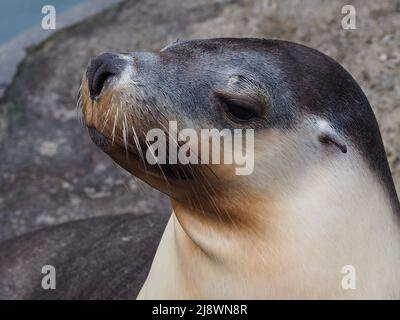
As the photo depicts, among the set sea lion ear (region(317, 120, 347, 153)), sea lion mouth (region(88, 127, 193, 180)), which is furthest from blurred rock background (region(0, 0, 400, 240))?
sea lion ear (region(317, 120, 347, 153))

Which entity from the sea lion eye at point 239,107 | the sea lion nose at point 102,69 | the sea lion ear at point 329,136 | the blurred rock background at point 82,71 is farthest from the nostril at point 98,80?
the blurred rock background at point 82,71

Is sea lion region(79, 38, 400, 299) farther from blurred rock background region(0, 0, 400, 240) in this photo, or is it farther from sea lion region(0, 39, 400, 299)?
blurred rock background region(0, 0, 400, 240)

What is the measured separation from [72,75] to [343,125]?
3686mm

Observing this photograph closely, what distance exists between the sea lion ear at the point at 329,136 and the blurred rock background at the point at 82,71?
2193 millimetres

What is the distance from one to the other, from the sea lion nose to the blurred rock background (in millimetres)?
2145

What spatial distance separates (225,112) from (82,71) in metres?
3.64

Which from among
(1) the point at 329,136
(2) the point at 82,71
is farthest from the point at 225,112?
(2) the point at 82,71

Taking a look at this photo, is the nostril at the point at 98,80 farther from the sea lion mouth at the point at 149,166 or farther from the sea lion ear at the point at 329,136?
the sea lion ear at the point at 329,136

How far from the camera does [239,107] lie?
2344 millimetres

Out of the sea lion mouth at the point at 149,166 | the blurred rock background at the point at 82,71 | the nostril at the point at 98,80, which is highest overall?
Answer: the blurred rock background at the point at 82,71

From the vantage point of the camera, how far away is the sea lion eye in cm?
233

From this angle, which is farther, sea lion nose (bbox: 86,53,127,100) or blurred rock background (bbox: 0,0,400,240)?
blurred rock background (bbox: 0,0,400,240)

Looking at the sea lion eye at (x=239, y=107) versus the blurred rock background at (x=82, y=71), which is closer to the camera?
the sea lion eye at (x=239, y=107)

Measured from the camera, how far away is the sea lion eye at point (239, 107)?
7.66ft
